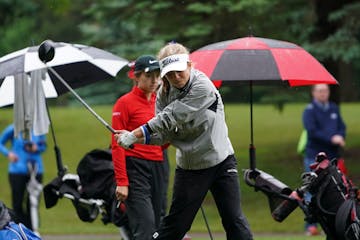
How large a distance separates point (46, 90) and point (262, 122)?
56.4 ft

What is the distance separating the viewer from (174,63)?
7.12m

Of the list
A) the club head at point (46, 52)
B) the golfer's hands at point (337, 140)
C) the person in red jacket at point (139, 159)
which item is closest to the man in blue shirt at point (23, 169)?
the golfer's hands at point (337, 140)

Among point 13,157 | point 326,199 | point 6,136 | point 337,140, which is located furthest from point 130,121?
point 6,136

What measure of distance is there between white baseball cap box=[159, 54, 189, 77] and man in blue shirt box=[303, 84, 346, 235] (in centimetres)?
562

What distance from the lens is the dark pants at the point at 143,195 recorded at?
26.9 ft

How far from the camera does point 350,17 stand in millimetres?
15641

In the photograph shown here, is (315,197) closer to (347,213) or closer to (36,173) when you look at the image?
(347,213)

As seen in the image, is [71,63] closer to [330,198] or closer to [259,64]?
[259,64]

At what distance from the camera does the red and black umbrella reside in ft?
28.0

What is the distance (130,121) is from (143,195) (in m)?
0.63

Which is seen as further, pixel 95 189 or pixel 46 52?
pixel 95 189

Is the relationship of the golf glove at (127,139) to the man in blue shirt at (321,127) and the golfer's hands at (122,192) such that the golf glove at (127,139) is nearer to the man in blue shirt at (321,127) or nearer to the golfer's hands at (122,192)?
the golfer's hands at (122,192)

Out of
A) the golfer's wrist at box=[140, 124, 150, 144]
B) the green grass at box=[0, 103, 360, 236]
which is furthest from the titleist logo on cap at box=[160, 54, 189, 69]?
the green grass at box=[0, 103, 360, 236]

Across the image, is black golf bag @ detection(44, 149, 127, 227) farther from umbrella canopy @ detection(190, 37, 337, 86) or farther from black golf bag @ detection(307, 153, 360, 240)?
black golf bag @ detection(307, 153, 360, 240)
